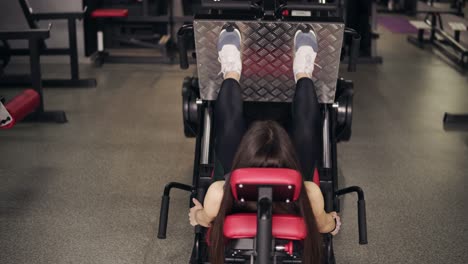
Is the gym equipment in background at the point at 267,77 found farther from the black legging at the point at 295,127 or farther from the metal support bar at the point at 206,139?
the black legging at the point at 295,127

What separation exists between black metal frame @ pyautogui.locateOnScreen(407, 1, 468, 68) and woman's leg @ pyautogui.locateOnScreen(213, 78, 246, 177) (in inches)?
196

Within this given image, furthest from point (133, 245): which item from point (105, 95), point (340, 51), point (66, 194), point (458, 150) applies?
point (105, 95)

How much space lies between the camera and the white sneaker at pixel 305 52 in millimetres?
2984

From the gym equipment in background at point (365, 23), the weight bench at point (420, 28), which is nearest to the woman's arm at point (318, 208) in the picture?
the gym equipment in background at point (365, 23)

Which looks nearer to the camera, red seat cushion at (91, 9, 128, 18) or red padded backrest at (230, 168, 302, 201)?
red padded backrest at (230, 168, 302, 201)

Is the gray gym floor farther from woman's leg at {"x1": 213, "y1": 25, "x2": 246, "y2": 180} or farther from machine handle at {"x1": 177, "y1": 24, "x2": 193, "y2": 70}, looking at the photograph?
machine handle at {"x1": 177, "y1": 24, "x2": 193, "y2": 70}

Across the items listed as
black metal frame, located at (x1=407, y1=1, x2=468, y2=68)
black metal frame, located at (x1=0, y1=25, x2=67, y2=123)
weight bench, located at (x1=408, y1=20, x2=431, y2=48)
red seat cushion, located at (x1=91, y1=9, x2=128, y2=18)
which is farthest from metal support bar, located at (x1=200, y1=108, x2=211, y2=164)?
weight bench, located at (x1=408, y1=20, x2=431, y2=48)

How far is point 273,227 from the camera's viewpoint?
2.10 meters

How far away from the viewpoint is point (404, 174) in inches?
162

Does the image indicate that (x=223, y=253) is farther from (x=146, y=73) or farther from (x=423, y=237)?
(x=146, y=73)

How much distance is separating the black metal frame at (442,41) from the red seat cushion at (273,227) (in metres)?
5.69

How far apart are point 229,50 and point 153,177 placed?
125cm

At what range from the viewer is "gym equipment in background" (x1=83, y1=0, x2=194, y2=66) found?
24.6ft

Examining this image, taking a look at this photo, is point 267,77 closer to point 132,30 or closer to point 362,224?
point 362,224
